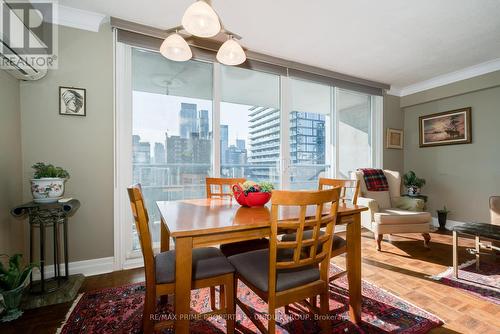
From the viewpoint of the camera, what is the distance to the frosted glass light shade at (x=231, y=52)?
5.55 feet

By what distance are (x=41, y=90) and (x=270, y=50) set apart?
240 cm

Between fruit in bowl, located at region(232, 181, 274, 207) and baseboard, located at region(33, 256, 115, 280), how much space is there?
162 centimetres

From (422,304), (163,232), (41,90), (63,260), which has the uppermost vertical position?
(41,90)

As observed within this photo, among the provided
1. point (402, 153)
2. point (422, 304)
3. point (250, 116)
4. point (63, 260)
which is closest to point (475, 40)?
point (402, 153)

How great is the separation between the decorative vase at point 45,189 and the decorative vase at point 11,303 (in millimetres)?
601

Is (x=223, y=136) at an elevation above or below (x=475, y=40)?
below

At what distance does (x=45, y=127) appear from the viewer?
2066 mm

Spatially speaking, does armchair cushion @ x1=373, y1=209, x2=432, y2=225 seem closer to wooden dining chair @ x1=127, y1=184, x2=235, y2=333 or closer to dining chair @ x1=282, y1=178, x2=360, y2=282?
dining chair @ x1=282, y1=178, x2=360, y2=282

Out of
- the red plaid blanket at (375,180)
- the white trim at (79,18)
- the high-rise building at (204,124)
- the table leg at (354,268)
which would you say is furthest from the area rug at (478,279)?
the white trim at (79,18)

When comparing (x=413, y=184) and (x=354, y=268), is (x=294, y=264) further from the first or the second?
(x=413, y=184)

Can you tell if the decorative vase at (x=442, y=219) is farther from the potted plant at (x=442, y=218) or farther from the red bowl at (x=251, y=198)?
the red bowl at (x=251, y=198)

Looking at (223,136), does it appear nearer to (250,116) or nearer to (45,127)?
(250,116)

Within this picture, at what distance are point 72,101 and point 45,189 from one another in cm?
86

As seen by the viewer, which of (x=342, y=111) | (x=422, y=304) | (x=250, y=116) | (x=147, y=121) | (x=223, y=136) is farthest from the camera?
(x=342, y=111)
